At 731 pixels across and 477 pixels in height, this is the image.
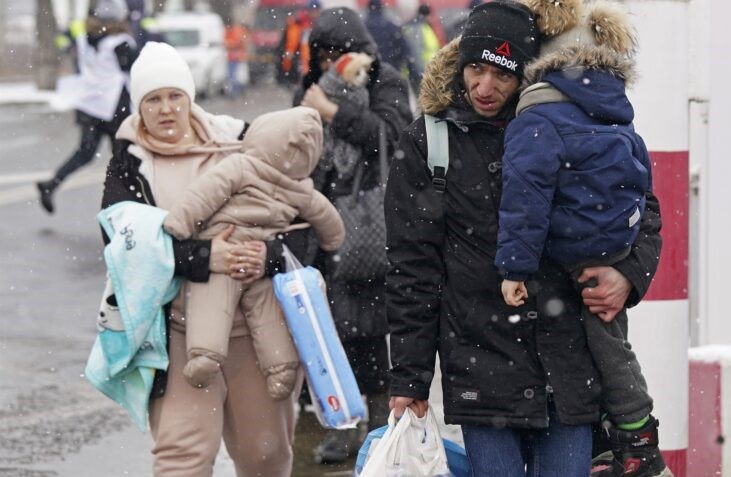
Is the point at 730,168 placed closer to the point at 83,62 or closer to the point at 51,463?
the point at 51,463

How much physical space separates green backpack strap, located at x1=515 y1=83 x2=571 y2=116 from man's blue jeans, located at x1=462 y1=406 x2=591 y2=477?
2.66 ft

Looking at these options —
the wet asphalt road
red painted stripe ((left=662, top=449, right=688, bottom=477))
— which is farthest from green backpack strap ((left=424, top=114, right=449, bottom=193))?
the wet asphalt road

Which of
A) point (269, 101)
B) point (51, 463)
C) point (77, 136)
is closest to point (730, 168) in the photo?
point (51, 463)

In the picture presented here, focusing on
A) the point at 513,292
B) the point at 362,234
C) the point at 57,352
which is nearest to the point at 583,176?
the point at 513,292

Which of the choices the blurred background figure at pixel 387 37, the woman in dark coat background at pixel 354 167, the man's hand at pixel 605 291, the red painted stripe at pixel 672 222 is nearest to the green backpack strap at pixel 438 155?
the man's hand at pixel 605 291

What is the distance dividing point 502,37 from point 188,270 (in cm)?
145

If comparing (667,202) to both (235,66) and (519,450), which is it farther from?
(235,66)

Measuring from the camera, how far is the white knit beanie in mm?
5012

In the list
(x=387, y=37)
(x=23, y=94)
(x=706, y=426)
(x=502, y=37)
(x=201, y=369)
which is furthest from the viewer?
(x=23, y=94)

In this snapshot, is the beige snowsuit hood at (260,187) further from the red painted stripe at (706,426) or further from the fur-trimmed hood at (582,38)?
the red painted stripe at (706,426)

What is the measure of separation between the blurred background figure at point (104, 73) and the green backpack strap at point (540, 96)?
9.07 meters

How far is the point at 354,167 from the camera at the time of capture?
6418 millimetres

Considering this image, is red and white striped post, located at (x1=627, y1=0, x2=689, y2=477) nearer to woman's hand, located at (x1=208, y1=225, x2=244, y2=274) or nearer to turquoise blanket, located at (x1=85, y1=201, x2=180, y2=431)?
woman's hand, located at (x1=208, y1=225, x2=244, y2=274)

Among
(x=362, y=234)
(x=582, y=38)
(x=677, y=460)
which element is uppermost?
(x=582, y=38)
